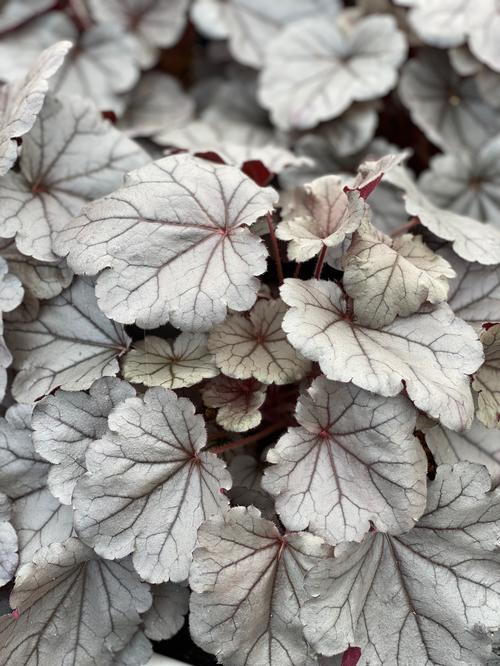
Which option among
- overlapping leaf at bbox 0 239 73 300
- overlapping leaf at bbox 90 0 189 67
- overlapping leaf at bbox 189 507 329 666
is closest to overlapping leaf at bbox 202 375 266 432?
overlapping leaf at bbox 189 507 329 666

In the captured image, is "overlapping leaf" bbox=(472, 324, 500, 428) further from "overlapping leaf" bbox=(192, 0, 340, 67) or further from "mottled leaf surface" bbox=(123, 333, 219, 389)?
"overlapping leaf" bbox=(192, 0, 340, 67)

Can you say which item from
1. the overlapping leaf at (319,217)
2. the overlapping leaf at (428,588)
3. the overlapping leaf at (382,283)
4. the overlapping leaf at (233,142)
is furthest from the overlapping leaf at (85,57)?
the overlapping leaf at (428,588)

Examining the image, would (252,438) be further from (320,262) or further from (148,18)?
(148,18)

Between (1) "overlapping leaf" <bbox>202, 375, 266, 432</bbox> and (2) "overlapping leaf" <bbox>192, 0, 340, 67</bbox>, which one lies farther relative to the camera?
(2) "overlapping leaf" <bbox>192, 0, 340, 67</bbox>

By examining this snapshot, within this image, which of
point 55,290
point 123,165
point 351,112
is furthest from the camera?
point 351,112

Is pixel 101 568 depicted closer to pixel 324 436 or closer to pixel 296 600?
pixel 296 600

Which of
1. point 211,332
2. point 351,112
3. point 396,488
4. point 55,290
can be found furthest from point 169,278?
point 351,112
